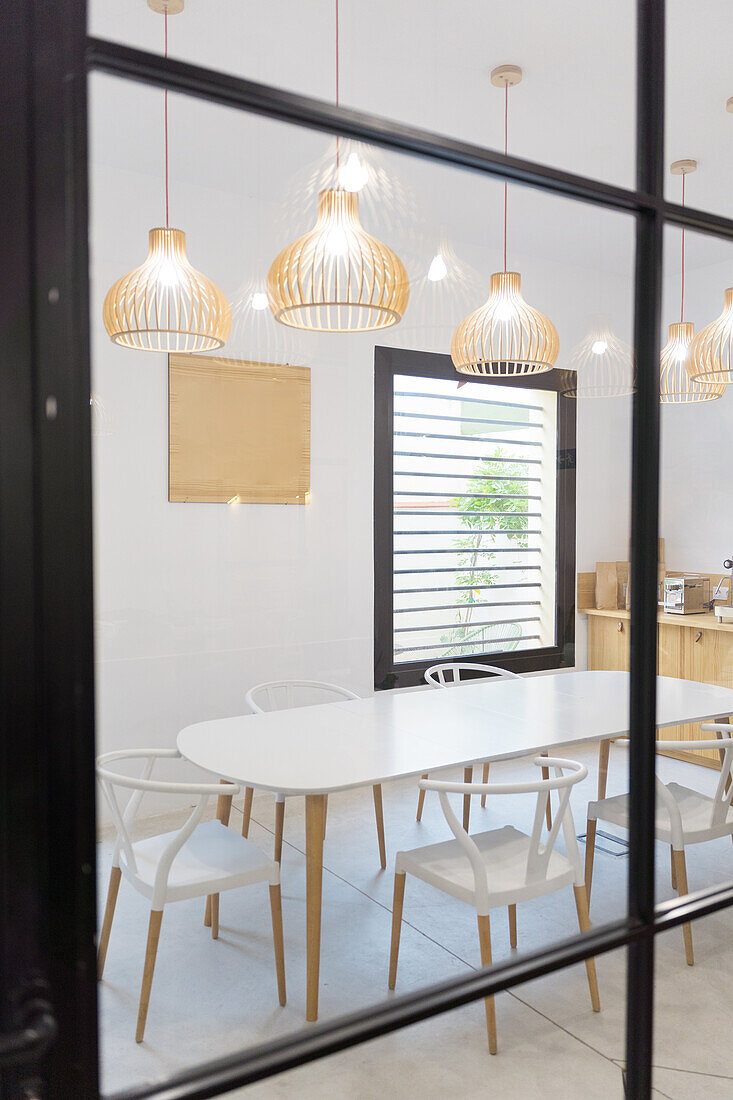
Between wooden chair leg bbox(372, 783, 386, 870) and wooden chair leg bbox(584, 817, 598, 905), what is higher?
wooden chair leg bbox(372, 783, 386, 870)

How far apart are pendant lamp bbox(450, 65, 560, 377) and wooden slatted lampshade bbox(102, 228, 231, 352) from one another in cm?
31

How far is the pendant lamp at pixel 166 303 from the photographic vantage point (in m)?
0.76

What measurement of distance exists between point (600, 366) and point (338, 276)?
43 centimetres

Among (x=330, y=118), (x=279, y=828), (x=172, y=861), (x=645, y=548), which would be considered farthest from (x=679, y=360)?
(x=172, y=861)

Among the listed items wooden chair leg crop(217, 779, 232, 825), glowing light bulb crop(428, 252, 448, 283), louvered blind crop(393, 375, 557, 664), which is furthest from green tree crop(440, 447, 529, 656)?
wooden chair leg crop(217, 779, 232, 825)

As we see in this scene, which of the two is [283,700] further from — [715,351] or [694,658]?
[715,351]

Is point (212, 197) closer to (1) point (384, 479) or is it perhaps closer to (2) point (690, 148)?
(1) point (384, 479)

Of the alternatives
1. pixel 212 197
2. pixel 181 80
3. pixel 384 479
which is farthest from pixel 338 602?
pixel 181 80

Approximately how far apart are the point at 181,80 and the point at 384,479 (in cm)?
47

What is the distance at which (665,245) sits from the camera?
1.18m

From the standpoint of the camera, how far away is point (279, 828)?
88 cm

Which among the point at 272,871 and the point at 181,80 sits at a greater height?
the point at 181,80

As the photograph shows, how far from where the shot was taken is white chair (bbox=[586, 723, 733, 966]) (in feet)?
3.97

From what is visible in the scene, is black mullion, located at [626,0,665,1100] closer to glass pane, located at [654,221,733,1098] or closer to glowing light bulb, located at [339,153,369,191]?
glass pane, located at [654,221,733,1098]
